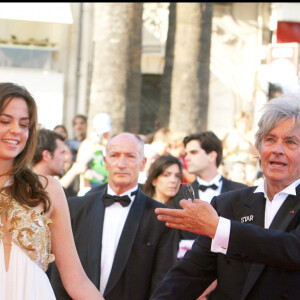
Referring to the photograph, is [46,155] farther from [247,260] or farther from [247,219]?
[247,260]

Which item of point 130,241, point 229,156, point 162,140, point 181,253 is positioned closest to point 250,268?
point 130,241

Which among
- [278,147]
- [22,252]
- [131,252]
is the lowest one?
[131,252]

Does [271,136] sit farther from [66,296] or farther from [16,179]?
[66,296]

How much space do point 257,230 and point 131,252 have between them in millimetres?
2315

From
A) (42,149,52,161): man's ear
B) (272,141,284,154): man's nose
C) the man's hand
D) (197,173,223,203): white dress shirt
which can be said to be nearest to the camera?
the man's hand

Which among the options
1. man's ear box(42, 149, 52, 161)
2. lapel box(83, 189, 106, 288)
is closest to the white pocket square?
lapel box(83, 189, 106, 288)

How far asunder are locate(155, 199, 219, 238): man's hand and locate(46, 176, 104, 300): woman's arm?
2.87 feet

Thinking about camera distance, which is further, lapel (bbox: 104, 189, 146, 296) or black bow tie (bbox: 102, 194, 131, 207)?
black bow tie (bbox: 102, 194, 131, 207)

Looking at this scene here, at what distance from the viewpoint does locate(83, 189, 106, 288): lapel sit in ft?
21.2

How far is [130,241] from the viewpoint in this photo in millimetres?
6566

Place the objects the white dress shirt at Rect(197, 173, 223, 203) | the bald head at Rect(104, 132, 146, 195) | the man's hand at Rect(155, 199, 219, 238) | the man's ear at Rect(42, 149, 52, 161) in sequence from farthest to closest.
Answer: the white dress shirt at Rect(197, 173, 223, 203) → the man's ear at Rect(42, 149, 52, 161) → the bald head at Rect(104, 132, 146, 195) → the man's hand at Rect(155, 199, 219, 238)

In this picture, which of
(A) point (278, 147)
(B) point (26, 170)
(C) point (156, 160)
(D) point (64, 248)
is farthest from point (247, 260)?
(C) point (156, 160)

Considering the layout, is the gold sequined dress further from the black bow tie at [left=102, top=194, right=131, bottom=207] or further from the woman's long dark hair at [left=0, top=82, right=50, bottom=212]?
the black bow tie at [left=102, top=194, right=131, bottom=207]

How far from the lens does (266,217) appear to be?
469cm
